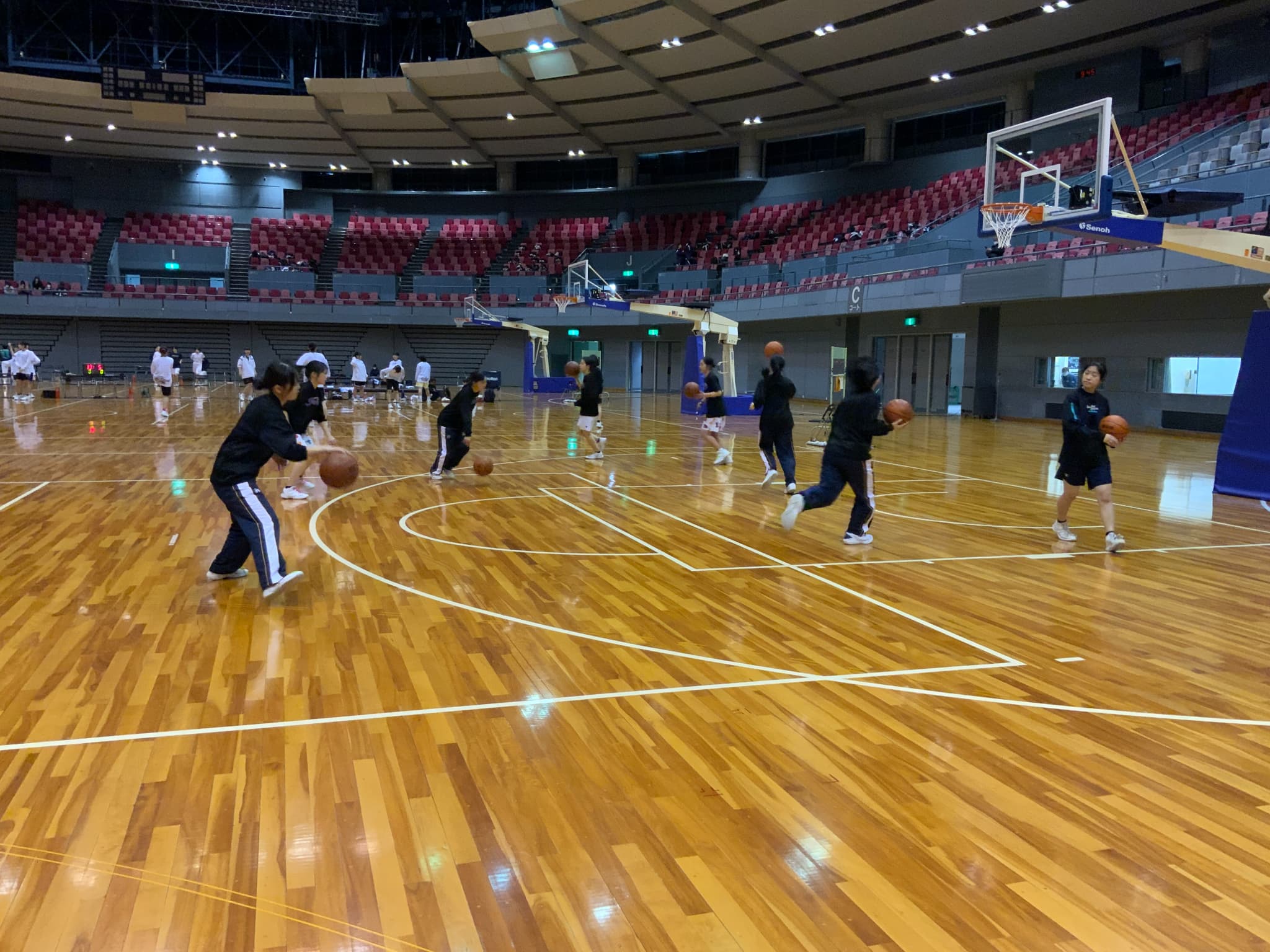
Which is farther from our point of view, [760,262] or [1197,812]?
[760,262]

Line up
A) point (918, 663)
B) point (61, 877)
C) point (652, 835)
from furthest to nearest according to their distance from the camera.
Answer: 1. point (918, 663)
2. point (652, 835)
3. point (61, 877)

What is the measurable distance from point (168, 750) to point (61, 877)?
968mm

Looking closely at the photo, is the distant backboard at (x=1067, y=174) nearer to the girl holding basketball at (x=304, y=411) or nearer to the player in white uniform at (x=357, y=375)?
the girl holding basketball at (x=304, y=411)

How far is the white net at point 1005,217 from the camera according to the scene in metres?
11.5

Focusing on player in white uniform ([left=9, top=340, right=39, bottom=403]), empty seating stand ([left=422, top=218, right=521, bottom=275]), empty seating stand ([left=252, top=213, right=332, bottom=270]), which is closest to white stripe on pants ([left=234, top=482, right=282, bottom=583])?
player in white uniform ([left=9, top=340, right=39, bottom=403])

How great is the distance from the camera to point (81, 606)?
5914 millimetres

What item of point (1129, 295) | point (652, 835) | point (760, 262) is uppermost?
point (760, 262)

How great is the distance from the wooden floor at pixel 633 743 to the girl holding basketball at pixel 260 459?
398mm

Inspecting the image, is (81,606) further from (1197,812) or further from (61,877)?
(1197,812)

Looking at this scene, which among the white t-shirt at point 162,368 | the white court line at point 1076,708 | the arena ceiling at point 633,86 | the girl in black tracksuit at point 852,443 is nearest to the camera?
the white court line at point 1076,708

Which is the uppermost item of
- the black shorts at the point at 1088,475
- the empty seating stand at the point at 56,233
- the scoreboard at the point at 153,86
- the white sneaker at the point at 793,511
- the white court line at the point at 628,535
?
the scoreboard at the point at 153,86

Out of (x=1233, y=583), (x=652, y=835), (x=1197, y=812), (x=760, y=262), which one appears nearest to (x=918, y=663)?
(x=1197, y=812)

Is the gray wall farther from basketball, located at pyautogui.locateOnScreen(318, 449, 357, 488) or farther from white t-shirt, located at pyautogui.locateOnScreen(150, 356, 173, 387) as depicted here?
white t-shirt, located at pyautogui.locateOnScreen(150, 356, 173, 387)

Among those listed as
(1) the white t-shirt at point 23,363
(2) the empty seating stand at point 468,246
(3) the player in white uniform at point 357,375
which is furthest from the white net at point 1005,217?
(2) the empty seating stand at point 468,246
